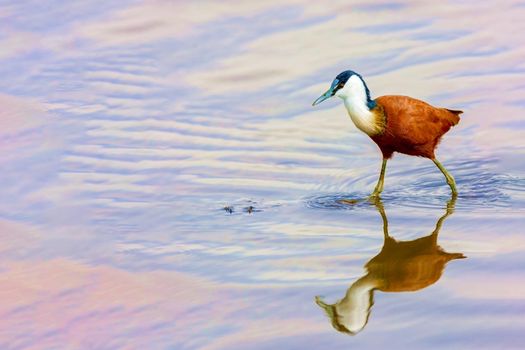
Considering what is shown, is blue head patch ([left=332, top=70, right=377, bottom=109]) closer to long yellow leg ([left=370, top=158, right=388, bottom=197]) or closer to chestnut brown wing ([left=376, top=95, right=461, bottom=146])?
chestnut brown wing ([left=376, top=95, right=461, bottom=146])

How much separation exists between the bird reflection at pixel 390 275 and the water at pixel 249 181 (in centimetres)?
2

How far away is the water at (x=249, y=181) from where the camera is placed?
691cm

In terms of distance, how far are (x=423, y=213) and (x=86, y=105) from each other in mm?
3951

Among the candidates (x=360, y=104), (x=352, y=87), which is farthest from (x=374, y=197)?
(x=352, y=87)

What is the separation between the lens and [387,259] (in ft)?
25.8

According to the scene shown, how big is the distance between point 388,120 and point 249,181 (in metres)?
1.19

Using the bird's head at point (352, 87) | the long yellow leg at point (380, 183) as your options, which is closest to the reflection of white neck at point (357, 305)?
the long yellow leg at point (380, 183)

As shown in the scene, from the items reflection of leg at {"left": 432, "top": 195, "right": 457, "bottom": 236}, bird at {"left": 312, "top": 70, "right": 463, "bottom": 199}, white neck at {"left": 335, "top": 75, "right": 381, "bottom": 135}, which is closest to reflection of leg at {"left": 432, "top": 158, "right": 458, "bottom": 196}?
bird at {"left": 312, "top": 70, "right": 463, "bottom": 199}

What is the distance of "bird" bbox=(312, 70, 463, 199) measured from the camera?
9477 millimetres

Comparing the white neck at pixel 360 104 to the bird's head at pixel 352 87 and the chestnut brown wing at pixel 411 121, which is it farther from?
the chestnut brown wing at pixel 411 121

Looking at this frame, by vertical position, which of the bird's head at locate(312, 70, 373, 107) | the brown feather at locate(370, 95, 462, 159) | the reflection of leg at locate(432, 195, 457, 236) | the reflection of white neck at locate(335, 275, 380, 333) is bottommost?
the reflection of white neck at locate(335, 275, 380, 333)

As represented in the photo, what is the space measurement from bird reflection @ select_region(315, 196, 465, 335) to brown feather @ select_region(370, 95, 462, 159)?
1.17 metres

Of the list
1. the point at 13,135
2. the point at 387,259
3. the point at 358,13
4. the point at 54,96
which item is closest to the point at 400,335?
Answer: the point at 387,259

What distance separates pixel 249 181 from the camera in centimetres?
958
